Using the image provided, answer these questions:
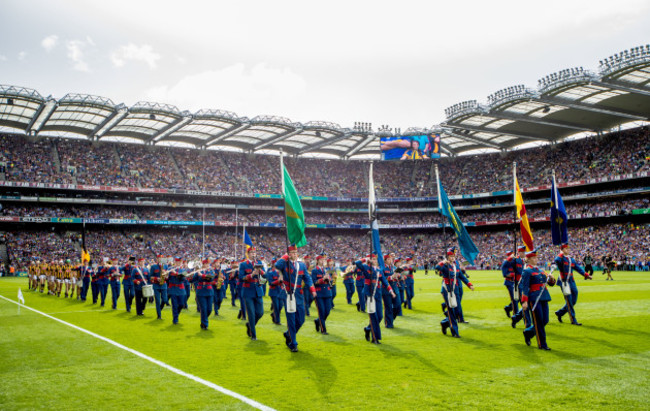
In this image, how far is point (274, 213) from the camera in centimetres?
6650

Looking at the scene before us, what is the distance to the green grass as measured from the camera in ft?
22.5

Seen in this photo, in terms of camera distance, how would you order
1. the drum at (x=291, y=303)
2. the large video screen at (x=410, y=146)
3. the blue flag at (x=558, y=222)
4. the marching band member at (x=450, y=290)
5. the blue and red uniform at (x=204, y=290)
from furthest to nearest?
the large video screen at (x=410, y=146)
the blue and red uniform at (x=204, y=290)
the blue flag at (x=558, y=222)
the marching band member at (x=450, y=290)
the drum at (x=291, y=303)

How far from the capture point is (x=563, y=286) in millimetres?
13320

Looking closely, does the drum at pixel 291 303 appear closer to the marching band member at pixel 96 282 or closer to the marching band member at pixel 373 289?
the marching band member at pixel 373 289

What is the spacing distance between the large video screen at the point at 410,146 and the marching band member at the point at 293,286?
50.9 m

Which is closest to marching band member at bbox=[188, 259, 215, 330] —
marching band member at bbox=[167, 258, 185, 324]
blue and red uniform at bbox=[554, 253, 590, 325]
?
marching band member at bbox=[167, 258, 185, 324]

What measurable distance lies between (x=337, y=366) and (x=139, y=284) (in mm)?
11073

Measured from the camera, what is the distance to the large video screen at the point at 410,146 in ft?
200

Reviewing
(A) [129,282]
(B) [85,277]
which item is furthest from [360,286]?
(B) [85,277]

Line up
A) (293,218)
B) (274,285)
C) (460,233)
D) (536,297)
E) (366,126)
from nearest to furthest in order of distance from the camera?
(536,297)
(293,218)
(274,285)
(460,233)
(366,126)

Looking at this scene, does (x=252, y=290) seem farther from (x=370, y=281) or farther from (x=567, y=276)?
(x=567, y=276)

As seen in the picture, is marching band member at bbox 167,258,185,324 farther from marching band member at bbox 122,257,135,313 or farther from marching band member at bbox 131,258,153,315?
marching band member at bbox 122,257,135,313

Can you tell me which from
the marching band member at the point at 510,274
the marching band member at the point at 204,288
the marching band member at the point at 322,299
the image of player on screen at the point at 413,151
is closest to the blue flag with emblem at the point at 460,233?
the marching band member at the point at 510,274

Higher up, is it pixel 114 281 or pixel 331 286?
pixel 331 286
